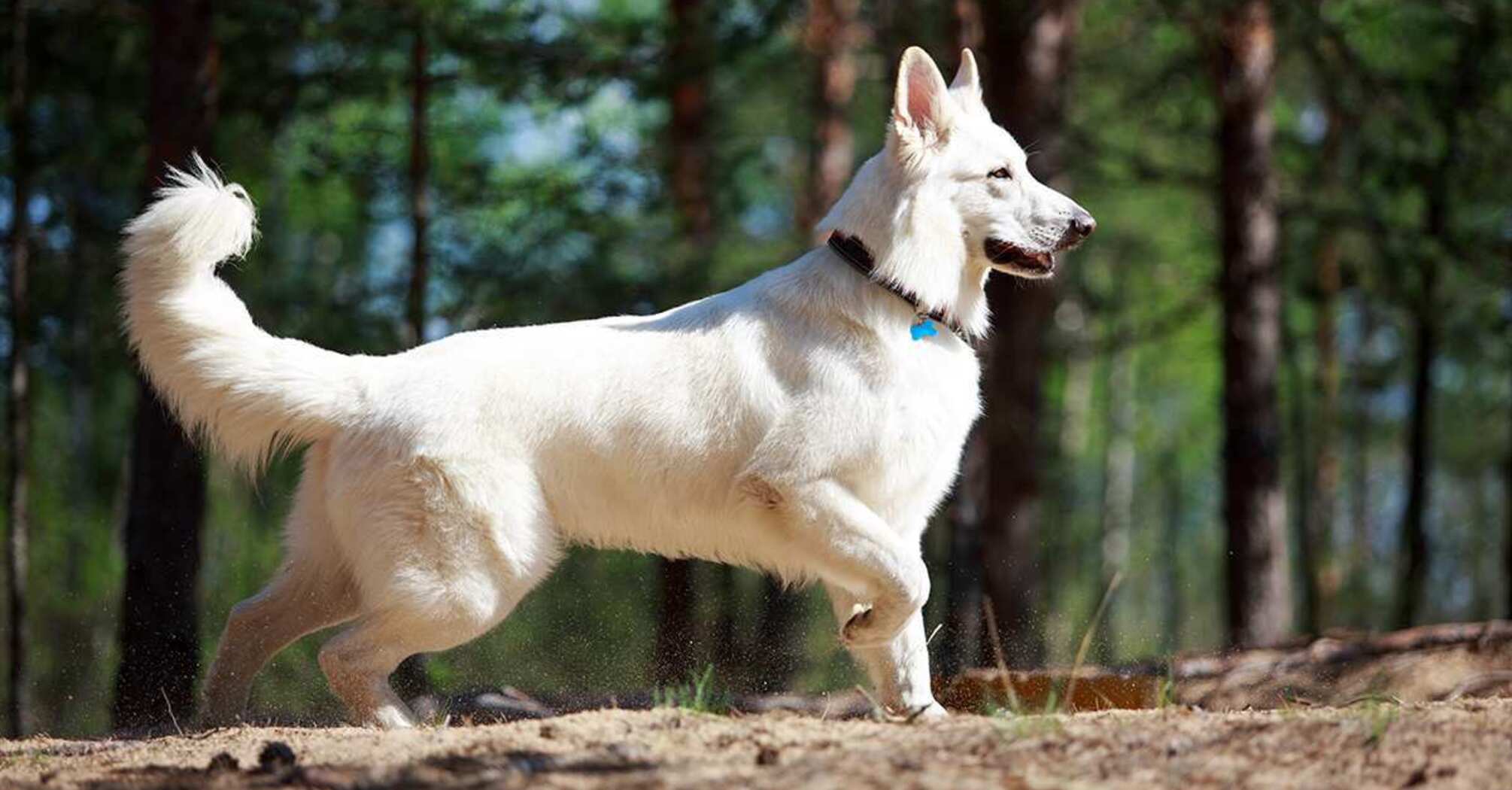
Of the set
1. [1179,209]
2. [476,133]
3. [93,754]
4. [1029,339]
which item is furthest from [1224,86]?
[1179,209]

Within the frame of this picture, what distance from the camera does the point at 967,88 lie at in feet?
20.8

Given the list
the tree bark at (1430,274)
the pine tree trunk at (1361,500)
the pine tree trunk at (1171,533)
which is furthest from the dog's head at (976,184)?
the pine tree trunk at (1171,533)

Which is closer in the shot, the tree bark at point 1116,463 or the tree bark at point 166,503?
the tree bark at point 166,503

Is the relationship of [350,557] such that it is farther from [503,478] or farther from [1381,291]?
[1381,291]

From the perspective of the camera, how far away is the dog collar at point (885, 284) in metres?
5.93

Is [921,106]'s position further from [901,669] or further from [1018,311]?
[1018,311]

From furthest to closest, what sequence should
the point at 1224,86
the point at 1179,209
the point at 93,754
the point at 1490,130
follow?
the point at 1179,209 < the point at 1490,130 < the point at 1224,86 < the point at 93,754

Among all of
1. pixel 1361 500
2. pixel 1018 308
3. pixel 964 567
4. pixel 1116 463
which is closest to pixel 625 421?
pixel 964 567

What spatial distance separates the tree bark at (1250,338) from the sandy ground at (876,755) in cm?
825

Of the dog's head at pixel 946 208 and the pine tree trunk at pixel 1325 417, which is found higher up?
the dog's head at pixel 946 208

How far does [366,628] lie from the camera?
18.5ft

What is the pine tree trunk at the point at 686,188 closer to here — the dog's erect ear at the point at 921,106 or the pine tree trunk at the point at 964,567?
the pine tree trunk at the point at 964,567

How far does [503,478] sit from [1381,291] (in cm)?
1379

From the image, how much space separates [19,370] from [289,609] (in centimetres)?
747
